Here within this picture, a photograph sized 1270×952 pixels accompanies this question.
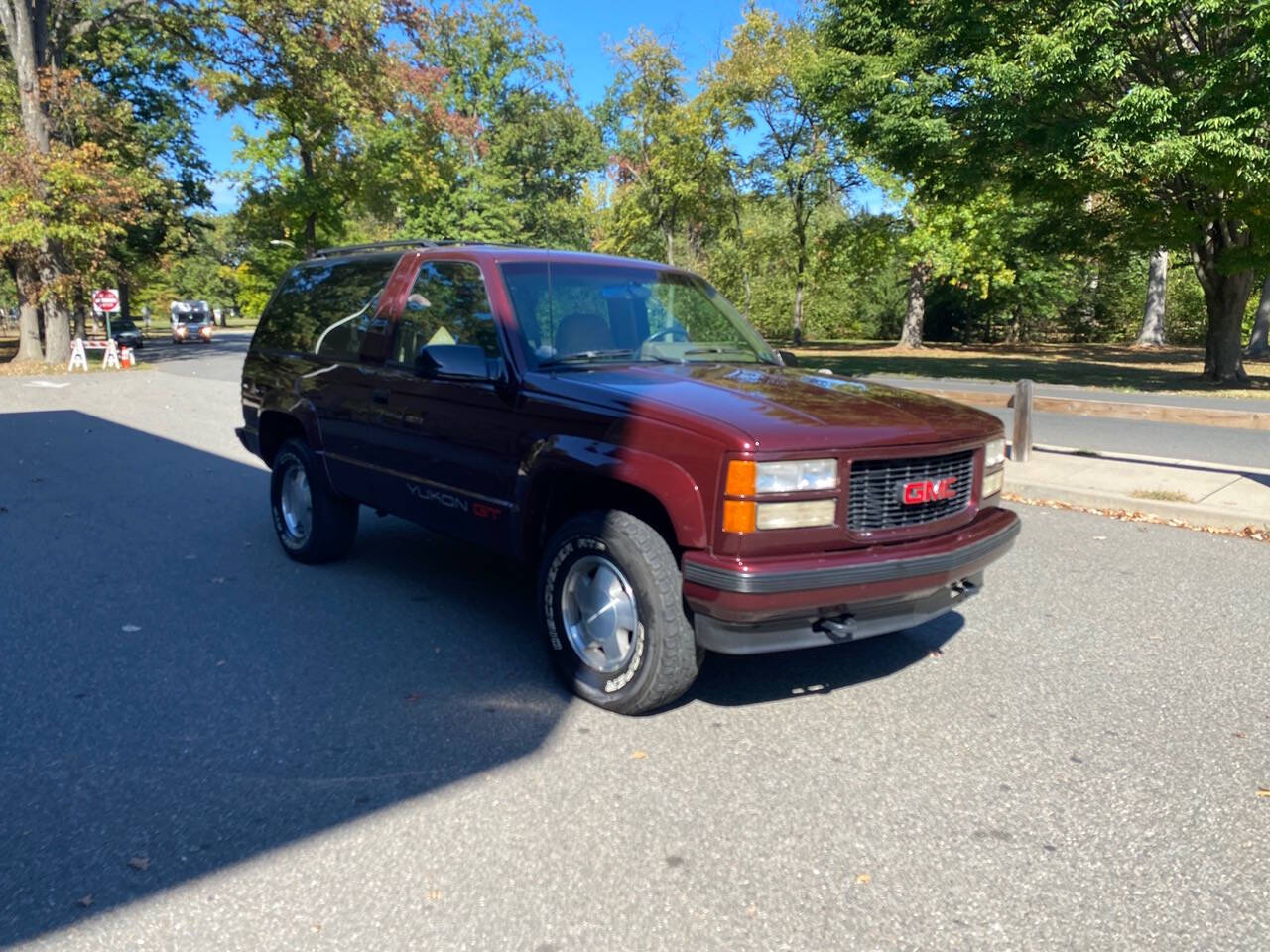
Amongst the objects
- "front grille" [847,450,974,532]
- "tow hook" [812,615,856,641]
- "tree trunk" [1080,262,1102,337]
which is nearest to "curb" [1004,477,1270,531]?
"front grille" [847,450,974,532]

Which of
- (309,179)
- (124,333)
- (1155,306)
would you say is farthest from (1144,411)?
(124,333)

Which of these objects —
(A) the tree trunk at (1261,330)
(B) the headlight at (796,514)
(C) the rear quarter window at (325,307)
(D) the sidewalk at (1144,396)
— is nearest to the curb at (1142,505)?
(B) the headlight at (796,514)

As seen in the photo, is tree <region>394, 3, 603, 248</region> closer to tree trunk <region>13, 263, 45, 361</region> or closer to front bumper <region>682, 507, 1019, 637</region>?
tree trunk <region>13, 263, 45, 361</region>

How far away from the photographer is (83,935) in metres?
2.59

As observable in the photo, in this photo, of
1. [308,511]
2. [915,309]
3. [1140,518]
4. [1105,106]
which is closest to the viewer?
[308,511]

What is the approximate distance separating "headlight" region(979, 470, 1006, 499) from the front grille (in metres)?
0.33

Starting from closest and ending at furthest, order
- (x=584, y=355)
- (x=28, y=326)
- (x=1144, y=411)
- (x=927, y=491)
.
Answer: (x=927, y=491)
(x=584, y=355)
(x=1144, y=411)
(x=28, y=326)

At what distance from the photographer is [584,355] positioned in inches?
177

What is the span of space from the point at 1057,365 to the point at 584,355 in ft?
89.2

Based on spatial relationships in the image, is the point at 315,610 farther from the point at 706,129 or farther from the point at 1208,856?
the point at 706,129

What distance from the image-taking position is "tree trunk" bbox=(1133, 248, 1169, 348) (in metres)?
37.8

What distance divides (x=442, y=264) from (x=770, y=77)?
34.3 metres

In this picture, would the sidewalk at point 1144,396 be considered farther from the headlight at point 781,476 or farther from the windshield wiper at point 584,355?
the headlight at point 781,476

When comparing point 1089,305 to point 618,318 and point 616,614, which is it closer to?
point 618,318
